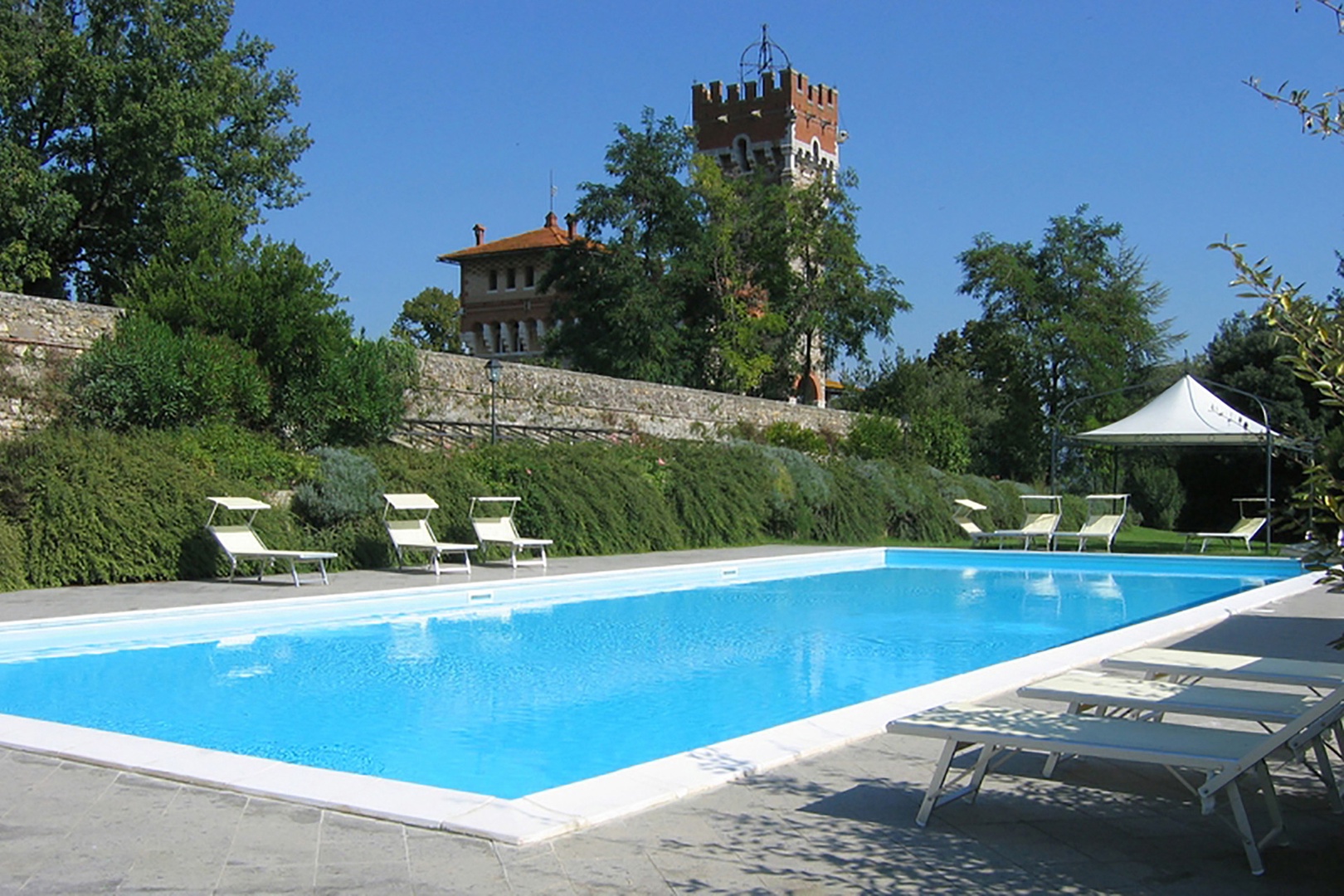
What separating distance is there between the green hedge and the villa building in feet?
108

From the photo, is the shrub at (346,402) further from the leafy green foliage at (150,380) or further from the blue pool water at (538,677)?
the blue pool water at (538,677)

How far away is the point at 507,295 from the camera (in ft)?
180

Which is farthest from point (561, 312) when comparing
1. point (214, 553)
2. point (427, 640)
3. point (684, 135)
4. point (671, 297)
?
point (427, 640)

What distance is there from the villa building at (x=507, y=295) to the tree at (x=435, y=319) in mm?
1338

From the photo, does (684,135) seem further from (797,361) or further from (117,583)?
(117,583)

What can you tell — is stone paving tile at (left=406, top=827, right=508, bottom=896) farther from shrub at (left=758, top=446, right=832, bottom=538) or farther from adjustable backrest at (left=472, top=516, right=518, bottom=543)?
shrub at (left=758, top=446, right=832, bottom=538)

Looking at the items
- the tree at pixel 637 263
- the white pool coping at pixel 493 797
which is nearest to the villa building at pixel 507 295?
the tree at pixel 637 263

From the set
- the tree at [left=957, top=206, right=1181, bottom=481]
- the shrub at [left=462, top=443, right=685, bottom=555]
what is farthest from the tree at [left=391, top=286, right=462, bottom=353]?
the shrub at [left=462, top=443, right=685, bottom=555]

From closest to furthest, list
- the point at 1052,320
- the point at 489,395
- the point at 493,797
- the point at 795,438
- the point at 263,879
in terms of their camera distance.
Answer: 1. the point at 263,879
2. the point at 493,797
3. the point at 489,395
4. the point at 795,438
5. the point at 1052,320

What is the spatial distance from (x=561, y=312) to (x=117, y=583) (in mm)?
26937

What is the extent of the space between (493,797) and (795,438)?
2091 centimetres

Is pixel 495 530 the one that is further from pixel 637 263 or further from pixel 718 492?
pixel 637 263

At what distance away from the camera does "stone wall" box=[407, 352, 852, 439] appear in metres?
19.8

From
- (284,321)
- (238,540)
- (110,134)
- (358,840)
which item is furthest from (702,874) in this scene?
(110,134)
